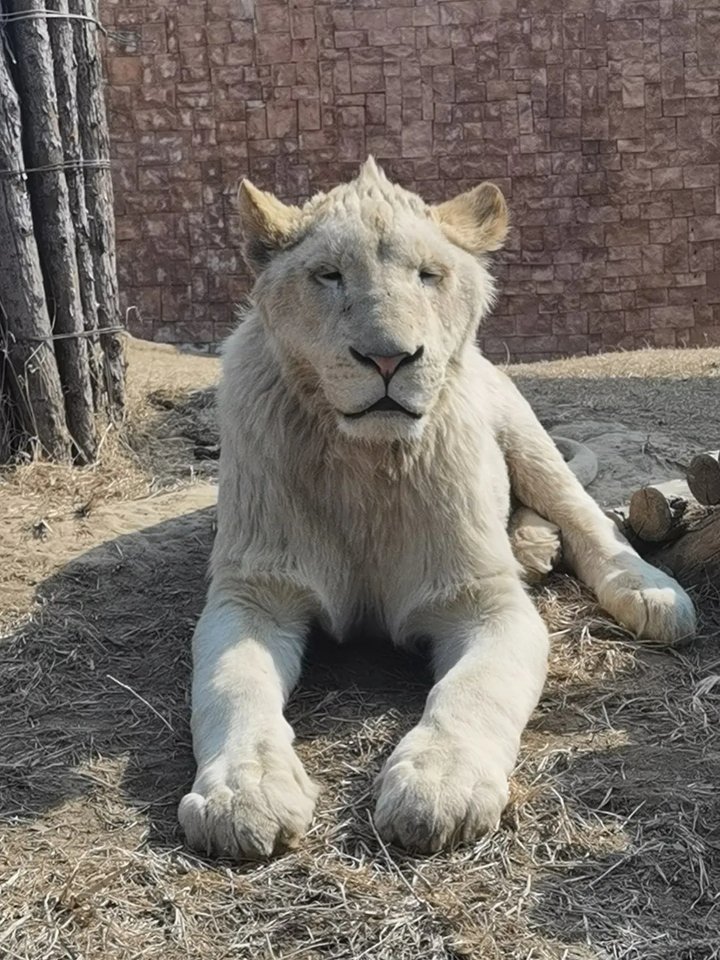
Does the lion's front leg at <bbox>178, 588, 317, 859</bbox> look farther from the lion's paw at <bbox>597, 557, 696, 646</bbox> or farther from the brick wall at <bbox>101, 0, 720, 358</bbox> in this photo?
the brick wall at <bbox>101, 0, 720, 358</bbox>

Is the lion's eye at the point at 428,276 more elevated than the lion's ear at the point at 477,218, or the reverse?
the lion's ear at the point at 477,218

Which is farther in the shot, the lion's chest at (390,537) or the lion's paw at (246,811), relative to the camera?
the lion's chest at (390,537)

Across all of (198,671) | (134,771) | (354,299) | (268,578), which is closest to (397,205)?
(354,299)

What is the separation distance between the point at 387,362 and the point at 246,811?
1.22 metres

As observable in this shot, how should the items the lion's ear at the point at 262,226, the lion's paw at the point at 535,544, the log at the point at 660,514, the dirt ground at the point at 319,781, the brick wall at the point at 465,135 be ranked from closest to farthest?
the dirt ground at the point at 319,781 → the lion's ear at the point at 262,226 → the lion's paw at the point at 535,544 → the log at the point at 660,514 → the brick wall at the point at 465,135

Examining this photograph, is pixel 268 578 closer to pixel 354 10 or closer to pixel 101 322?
pixel 101 322

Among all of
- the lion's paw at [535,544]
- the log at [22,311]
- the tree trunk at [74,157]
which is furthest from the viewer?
the tree trunk at [74,157]

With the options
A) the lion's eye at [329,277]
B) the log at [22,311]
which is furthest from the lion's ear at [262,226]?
the log at [22,311]

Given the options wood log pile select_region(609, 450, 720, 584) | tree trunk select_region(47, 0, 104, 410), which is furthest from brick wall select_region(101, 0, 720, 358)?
wood log pile select_region(609, 450, 720, 584)

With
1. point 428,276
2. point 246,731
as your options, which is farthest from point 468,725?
point 428,276

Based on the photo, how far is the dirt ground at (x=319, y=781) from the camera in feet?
8.13

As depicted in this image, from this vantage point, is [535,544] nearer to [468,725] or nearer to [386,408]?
[386,408]

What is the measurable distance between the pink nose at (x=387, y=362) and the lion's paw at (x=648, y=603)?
137 centimetres

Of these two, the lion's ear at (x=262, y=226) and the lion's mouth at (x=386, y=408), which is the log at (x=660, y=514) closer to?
the lion's mouth at (x=386, y=408)
